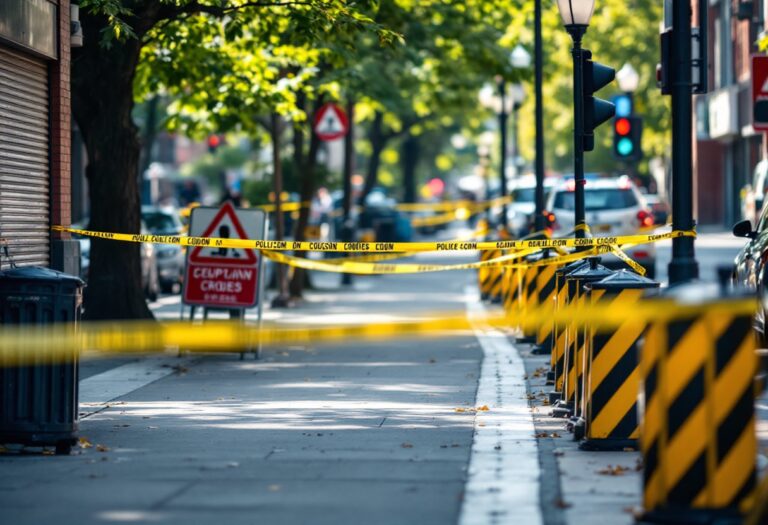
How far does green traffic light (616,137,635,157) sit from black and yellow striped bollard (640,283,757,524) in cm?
1199

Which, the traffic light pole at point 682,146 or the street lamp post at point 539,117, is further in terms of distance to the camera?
the street lamp post at point 539,117

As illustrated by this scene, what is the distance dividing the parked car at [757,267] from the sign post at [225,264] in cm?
497

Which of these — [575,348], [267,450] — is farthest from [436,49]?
[267,450]

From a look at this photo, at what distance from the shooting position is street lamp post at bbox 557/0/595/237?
14094 millimetres

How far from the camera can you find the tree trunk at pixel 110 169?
18.3 metres

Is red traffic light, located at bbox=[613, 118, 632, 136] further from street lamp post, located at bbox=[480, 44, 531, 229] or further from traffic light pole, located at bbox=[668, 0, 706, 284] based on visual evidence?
street lamp post, located at bbox=[480, 44, 531, 229]

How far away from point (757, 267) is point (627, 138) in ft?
16.5

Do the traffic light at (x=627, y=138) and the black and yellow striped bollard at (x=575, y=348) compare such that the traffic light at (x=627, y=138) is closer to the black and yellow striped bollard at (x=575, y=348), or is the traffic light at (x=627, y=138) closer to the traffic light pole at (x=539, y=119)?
the traffic light pole at (x=539, y=119)

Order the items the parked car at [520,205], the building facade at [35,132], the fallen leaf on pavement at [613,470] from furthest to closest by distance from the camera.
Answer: the parked car at [520,205] < the building facade at [35,132] < the fallen leaf on pavement at [613,470]

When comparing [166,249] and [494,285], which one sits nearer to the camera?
[494,285]

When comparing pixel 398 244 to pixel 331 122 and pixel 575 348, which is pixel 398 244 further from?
pixel 331 122

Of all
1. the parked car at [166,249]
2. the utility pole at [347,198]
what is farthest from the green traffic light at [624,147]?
the utility pole at [347,198]

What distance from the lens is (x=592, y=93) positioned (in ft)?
47.0

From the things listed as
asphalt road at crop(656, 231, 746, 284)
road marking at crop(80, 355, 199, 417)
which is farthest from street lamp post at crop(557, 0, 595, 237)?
asphalt road at crop(656, 231, 746, 284)
